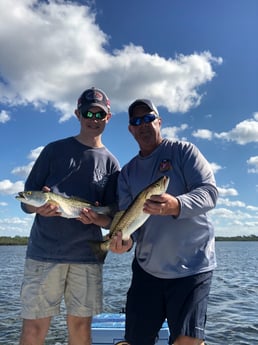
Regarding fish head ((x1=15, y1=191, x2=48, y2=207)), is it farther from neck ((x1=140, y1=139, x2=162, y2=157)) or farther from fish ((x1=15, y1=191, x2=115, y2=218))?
neck ((x1=140, y1=139, x2=162, y2=157))

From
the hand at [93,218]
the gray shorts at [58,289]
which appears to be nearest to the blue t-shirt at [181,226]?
the hand at [93,218]

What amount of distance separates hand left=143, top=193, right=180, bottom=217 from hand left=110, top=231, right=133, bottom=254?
0.70 m

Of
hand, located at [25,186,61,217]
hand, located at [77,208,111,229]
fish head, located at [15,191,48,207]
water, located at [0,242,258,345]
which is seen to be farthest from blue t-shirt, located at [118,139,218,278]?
water, located at [0,242,258,345]

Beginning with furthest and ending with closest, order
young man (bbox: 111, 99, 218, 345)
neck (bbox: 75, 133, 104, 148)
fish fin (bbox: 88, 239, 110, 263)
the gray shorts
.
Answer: neck (bbox: 75, 133, 104, 148) → the gray shorts → fish fin (bbox: 88, 239, 110, 263) → young man (bbox: 111, 99, 218, 345)

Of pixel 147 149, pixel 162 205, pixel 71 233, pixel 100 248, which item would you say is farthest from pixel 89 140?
pixel 162 205

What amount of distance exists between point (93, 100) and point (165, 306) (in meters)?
2.62

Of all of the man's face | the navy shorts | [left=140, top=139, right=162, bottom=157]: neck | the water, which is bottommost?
the water

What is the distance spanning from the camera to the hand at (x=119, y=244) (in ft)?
14.0

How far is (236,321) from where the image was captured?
12305 millimetres

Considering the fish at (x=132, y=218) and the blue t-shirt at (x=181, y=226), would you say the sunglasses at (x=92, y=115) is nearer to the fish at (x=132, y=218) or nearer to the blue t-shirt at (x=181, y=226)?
the blue t-shirt at (x=181, y=226)

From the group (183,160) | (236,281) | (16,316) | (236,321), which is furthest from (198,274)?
(236,281)

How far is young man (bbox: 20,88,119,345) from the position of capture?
15.7ft

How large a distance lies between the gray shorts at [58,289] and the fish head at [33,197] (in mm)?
703

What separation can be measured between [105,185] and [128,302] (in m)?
1.48
